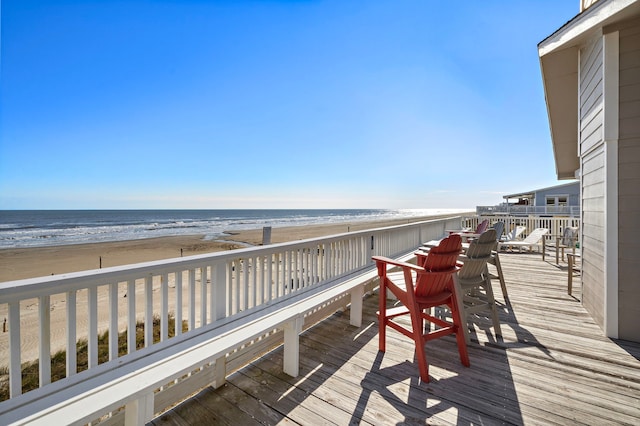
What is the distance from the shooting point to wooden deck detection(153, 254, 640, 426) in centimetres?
167

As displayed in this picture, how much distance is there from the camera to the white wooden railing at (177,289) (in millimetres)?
1173

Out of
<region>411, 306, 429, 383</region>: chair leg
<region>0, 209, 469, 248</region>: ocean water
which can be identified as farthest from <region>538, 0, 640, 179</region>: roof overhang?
<region>0, 209, 469, 248</region>: ocean water

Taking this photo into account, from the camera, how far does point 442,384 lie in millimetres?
1974

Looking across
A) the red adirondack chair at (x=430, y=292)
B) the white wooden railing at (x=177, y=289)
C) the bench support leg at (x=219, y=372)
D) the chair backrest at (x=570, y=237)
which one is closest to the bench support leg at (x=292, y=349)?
the white wooden railing at (x=177, y=289)

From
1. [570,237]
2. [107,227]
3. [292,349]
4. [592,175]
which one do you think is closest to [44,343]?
[292,349]

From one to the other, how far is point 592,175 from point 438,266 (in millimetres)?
2650

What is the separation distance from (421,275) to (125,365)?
2033 mm

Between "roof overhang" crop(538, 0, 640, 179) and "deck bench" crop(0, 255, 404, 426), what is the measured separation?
408 centimetres

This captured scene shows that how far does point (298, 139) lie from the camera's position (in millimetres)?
14930

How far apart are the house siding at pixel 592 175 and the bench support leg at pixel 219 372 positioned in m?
3.82

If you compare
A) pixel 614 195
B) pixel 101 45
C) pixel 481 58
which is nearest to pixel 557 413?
pixel 614 195

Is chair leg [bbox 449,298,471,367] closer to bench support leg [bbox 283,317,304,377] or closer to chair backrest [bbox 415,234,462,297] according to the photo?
chair backrest [bbox 415,234,462,297]

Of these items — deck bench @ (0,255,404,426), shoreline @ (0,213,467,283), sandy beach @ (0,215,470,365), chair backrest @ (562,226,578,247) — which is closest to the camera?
deck bench @ (0,255,404,426)

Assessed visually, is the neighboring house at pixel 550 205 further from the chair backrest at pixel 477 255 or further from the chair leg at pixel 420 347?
the chair leg at pixel 420 347
